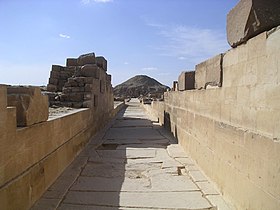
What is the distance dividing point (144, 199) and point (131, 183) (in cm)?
66

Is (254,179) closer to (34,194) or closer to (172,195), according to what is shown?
(172,195)

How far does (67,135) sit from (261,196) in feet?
12.1

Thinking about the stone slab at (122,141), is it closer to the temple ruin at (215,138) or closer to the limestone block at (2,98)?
the temple ruin at (215,138)

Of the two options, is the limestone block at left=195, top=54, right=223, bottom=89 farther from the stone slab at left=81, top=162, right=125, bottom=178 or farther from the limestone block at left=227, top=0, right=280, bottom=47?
the stone slab at left=81, top=162, right=125, bottom=178

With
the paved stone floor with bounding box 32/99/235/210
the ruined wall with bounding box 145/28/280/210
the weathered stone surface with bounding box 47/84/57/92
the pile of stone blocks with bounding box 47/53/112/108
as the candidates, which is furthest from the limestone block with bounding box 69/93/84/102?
the ruined wall with bounding box 145/28/280/210

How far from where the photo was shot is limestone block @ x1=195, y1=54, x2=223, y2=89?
4080mm

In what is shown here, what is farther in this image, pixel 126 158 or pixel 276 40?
pixel 126 158

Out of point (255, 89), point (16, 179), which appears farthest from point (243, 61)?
point (16, 179)

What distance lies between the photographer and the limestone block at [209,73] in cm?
408

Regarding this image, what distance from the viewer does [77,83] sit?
8.76 meters

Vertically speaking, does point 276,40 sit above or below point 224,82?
above

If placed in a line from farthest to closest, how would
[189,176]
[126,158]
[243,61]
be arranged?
[126,158] → [189,176] → [243,61]

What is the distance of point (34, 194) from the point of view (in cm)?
332

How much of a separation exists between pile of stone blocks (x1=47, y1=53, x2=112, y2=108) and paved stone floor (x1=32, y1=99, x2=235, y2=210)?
2339mm
